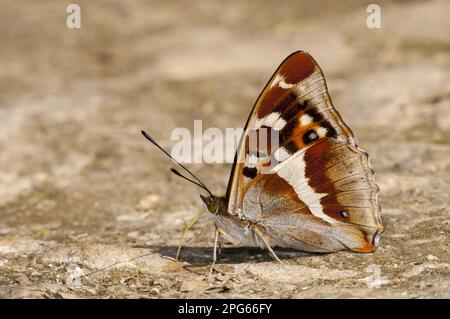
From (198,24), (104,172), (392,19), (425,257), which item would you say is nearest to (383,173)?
(425,257)

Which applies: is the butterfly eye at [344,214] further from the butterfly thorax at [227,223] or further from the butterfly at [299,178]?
the butterfly thorax at [227,223]

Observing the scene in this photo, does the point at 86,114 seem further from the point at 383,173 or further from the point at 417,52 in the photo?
the point at 417,52

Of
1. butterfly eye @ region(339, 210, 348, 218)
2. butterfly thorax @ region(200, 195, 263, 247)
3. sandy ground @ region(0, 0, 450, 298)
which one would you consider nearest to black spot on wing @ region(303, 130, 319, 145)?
butterfly eye @ region(339, 210, 348, 218)

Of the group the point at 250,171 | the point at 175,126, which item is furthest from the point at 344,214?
the point at 175,126

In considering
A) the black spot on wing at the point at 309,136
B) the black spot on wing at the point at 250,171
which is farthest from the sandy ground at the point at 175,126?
the black spot on wing at the point at 309,136

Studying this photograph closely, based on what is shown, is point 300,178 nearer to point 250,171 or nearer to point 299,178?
point 299,178

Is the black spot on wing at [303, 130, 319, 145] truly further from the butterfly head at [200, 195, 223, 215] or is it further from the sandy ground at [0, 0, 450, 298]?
the sandy ground at [0, 0, 450, 298]
